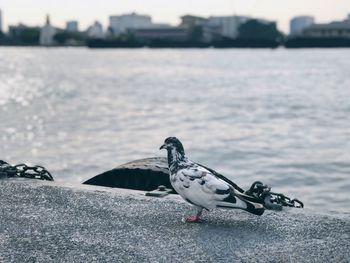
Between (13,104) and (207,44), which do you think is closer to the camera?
(13,104)

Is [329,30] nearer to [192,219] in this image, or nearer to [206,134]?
[206,134]

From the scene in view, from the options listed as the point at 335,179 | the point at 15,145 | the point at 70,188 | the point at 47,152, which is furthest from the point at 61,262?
the point at 15,145

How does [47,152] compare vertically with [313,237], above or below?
below

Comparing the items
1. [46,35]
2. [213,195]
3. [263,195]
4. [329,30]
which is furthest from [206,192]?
[46,35]

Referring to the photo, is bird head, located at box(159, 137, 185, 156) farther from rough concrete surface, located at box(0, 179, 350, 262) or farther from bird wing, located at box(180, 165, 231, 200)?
rough concrete surface, located at box(0, 179, 350, 262)

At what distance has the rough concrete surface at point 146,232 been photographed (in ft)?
14.1

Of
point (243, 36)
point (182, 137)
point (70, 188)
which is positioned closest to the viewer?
point (70, 188)

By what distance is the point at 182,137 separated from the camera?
21.3 m

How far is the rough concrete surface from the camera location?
4309mm

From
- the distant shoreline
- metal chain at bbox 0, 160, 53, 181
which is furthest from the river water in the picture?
the distant shoreline

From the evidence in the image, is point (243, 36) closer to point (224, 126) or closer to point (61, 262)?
point (224, 126)

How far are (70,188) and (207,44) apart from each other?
173171mm

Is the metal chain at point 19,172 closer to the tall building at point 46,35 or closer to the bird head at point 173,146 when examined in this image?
the bird head at point 173,146

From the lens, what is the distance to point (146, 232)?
15.8 ft
